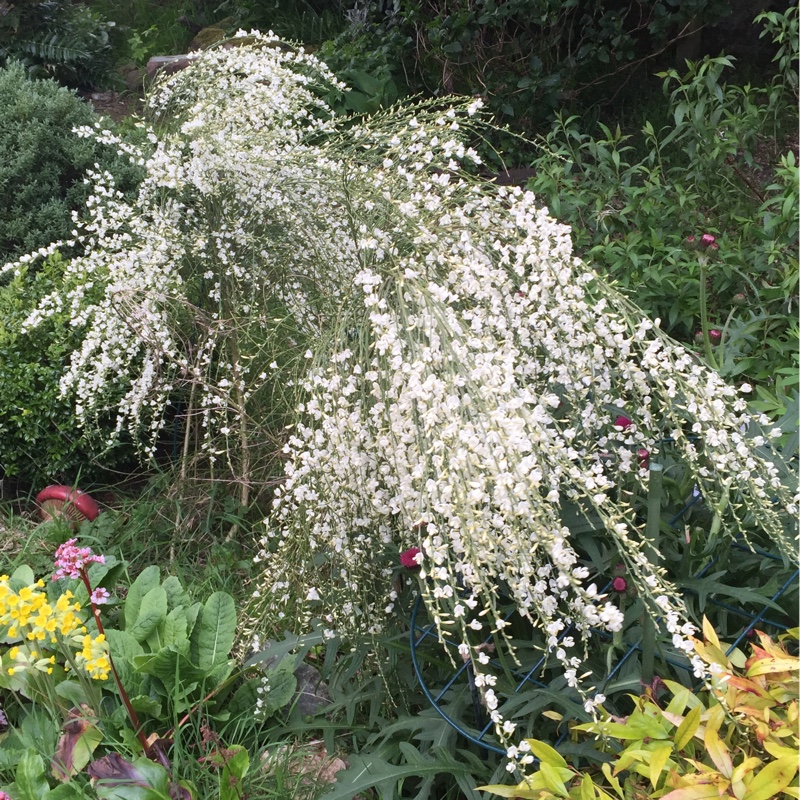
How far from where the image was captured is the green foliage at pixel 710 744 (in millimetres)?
1433

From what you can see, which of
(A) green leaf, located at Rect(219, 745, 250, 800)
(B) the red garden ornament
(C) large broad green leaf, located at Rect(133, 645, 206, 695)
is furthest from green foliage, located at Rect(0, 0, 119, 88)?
(A) green leaf, located at Rect(219, 745, 250, 800)

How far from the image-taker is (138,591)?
98.6 inches

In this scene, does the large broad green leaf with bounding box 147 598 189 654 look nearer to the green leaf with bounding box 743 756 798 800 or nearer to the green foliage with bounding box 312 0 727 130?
the green leaf with bounding box 743 756 798 800

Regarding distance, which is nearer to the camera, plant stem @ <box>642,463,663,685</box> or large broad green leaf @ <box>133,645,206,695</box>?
plant stem @ <box>642,463,663,685</box>

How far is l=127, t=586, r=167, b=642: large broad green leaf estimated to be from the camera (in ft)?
7.68

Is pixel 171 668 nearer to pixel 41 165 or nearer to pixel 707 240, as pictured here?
pixel 707 240

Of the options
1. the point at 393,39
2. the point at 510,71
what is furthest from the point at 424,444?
the point at 393,39

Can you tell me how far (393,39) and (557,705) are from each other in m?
5.08

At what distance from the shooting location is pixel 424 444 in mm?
1566

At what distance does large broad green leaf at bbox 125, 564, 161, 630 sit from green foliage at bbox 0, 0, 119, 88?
5.01 metres

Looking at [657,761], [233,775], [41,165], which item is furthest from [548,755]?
[41,165]

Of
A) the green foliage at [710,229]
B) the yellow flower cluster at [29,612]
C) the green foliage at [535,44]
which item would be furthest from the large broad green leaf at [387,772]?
the green foliage at [535,44]

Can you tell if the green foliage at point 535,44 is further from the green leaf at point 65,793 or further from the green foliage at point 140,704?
the green leaf at point 65,793

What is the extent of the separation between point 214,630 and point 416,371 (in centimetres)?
122
